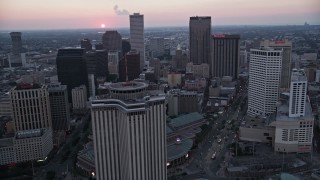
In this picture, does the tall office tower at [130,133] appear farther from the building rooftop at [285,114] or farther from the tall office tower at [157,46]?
the tall office tower at [157,46]

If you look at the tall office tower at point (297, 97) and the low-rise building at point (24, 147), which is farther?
the tall office tower at point (297, 97)

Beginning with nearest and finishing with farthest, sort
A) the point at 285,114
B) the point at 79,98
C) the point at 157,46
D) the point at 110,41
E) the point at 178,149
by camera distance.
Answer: the point at 178,149 → the point at 285,114 → the point at 79,98 → the point at 110,41 → the point at 157,46

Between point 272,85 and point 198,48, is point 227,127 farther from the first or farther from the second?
point 198,48

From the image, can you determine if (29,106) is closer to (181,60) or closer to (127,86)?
(127,86)

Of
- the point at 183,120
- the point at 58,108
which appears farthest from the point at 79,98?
the point at 183,120

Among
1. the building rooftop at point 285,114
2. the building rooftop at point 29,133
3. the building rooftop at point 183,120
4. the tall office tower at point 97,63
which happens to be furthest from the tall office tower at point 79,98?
the building rooftop at point 285,114

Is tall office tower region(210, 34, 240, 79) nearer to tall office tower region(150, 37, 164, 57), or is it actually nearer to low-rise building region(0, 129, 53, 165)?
tall office tower region(150, 37, 164, 57)
